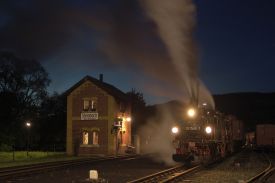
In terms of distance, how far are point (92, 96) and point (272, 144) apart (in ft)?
66.1

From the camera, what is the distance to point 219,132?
3209cm

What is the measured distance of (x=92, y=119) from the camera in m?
46.8

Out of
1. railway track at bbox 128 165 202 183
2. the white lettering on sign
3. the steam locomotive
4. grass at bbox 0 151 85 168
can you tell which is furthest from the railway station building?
railway track at bbox 128 165 202 183

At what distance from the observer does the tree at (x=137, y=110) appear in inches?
2726

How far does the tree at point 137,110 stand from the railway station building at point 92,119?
722 inches

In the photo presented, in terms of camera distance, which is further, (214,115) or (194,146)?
(214,115)

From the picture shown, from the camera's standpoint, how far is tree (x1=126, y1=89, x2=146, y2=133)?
2726 inches

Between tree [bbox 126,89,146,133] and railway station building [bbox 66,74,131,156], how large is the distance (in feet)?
60.1

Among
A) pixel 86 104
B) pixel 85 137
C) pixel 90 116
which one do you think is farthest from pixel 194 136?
pixel 86 104

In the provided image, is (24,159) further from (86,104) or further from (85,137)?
(86,104)

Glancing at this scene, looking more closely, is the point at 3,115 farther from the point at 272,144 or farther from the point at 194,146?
the point at 194,146

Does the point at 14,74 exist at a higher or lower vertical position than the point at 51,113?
higher

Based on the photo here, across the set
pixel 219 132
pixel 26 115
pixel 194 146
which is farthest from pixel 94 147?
pixel 26 115

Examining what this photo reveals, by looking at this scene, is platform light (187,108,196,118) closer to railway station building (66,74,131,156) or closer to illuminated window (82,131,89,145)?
railway station building (66,74,131,156)
